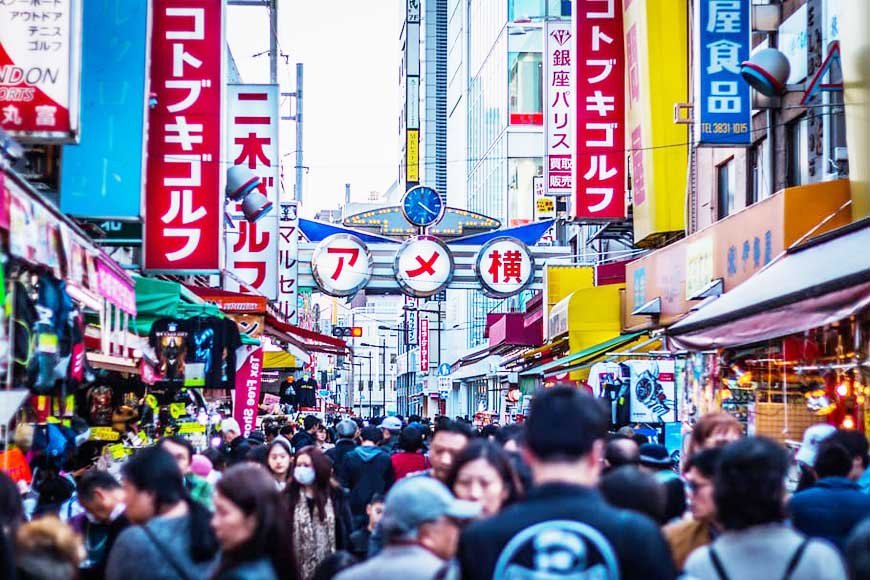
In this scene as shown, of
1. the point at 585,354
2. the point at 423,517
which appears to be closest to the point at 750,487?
the point at 423,517

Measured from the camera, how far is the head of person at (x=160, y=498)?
6.23 metres

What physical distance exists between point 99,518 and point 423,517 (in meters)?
3.47

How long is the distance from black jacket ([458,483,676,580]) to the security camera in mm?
13797

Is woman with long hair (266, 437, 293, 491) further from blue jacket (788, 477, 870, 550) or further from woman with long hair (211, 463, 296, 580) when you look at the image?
woman with long hair (211, 463, 296, 580)

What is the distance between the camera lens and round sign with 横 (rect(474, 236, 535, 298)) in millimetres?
32062

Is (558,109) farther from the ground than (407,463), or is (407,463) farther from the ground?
(558,109)

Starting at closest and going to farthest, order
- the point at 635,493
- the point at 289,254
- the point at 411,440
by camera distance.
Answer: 1. the point at 635,493
2. the point at 411,440
3. the point at 289,254

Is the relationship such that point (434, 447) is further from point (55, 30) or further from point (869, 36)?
point (869, 36)

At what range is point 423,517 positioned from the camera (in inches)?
205

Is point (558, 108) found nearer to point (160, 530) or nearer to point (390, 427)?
point (390, 427)

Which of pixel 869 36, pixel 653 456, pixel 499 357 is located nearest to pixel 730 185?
pixel 869 36

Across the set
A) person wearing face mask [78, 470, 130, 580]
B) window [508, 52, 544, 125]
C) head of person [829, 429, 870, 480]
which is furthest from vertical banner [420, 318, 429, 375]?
person wearing face mask [78, 470, 130, 580]

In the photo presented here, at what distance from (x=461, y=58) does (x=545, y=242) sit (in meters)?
29.3

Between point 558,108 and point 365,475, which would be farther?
point 558,108
